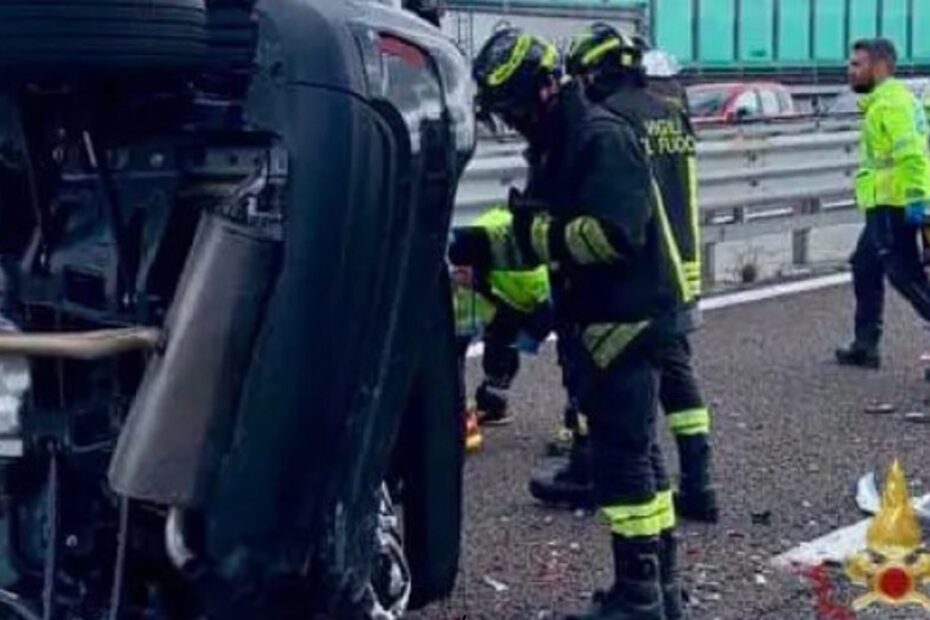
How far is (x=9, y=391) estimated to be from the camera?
3.67 m

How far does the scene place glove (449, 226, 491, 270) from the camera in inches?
243

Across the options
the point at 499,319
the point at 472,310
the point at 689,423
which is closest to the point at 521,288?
the point at 472,310

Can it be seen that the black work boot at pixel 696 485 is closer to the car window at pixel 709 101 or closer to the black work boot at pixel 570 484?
the black work boot at pixel 570 484

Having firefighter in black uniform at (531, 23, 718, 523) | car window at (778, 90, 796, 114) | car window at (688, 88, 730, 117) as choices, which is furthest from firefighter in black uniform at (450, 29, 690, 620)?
car window at (778, 90, 796, 114)

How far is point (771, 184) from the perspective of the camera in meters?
14.9

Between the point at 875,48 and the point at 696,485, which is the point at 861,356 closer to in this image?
the point at 875,48

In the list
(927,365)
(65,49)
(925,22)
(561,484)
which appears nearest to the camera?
(65,49)

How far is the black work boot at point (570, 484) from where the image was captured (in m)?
7.07

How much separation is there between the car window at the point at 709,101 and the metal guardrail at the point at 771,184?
9.93 metres

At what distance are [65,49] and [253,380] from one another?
0.64m

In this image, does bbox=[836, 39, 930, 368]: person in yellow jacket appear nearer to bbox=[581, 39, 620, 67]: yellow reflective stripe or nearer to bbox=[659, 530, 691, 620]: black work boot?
bbox=[581, 39, 620, 67]: yellow reflective stripe

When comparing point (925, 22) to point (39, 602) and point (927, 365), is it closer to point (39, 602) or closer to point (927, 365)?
point (927, 365)

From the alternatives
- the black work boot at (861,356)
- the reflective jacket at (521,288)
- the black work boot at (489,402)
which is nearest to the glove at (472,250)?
the reflective jacket at (521,288)

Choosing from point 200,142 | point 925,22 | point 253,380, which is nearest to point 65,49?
point 200,142
